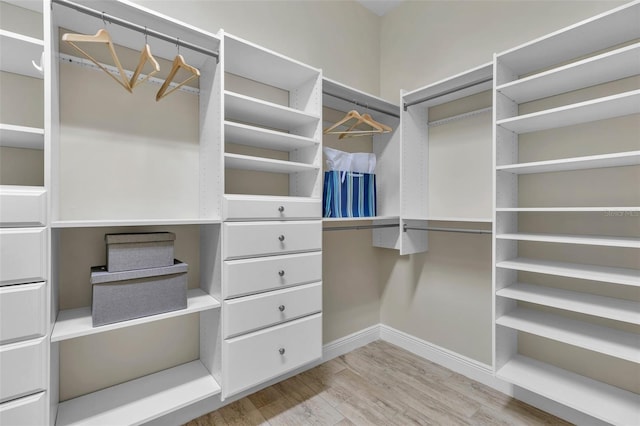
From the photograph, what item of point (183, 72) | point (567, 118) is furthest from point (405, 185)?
point (183, 72)

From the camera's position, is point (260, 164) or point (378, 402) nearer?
point (260, 164)

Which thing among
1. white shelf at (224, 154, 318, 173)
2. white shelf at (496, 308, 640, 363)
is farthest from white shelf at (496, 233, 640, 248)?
white shelf at (224, 154, 318, 173)

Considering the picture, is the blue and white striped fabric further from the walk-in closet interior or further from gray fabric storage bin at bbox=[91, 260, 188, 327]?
gray fabric storage bin at bbox=[91, 260, 188, 327]

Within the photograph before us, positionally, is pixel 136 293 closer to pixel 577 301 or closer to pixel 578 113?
pixel 577 301

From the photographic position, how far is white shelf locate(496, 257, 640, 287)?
4.46ft

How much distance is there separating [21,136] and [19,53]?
342 millimetres

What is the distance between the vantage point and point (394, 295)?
2.75 metres

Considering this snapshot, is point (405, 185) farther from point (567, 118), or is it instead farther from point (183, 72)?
point (183, 72)

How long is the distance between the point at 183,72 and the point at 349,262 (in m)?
1.84

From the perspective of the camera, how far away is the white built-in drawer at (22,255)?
1.05 m

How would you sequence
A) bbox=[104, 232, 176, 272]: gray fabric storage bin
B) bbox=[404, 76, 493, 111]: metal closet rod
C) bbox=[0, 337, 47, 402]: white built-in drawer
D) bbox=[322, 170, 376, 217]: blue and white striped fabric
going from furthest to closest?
bbox=[322, 170, 376, 217]: blue and white striped fabric < bbox=[404, 76, 493, 111]: metal closet rod < bbox=[104, 232, 176, 272]: gray fabric storage bin < bbox=[0, 337, 47, 402]: white built-in drawer

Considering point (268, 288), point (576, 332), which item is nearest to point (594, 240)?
point (576, 332)

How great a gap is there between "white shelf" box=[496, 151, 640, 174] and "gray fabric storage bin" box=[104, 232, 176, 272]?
72.3 inches

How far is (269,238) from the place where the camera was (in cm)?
163
